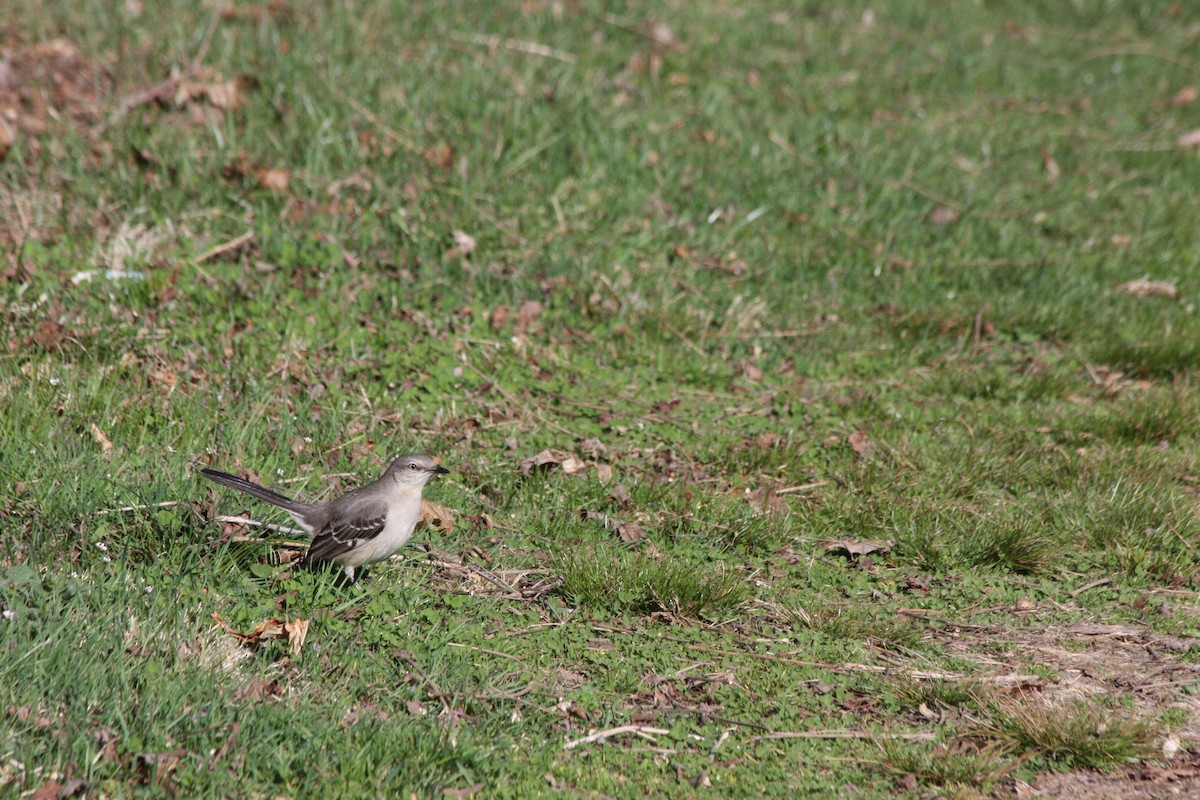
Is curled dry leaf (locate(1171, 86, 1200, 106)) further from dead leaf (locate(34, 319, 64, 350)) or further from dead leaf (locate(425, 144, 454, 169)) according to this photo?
dead leaf (locate(34, 319, 64, 350))

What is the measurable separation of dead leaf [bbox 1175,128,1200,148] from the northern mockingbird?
9.56 m

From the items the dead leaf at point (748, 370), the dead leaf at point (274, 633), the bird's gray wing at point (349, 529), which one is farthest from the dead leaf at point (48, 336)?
the dead leaf at point (748, 370)

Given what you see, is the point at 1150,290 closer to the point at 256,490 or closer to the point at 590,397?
the point at 590,397

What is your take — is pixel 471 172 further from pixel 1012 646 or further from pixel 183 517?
pixel 1012 646

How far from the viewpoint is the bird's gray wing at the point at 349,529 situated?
19.2ft

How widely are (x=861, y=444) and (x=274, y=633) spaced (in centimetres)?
411

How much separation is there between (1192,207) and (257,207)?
27.9ft

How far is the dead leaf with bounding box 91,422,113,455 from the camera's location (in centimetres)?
645

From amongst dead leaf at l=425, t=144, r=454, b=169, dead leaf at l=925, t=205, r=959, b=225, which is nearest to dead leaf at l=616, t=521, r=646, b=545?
dead leaf at l=425, t=144, r=454, b=169

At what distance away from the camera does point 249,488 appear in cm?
591

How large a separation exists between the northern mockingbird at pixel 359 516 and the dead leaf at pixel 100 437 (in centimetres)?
85

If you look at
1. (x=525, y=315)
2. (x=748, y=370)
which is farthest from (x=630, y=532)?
(x=525, y=315)

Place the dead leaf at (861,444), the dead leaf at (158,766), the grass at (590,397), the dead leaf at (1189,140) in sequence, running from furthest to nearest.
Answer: the dead leaf at (1189,140) → the dead leaf at (861,444) → the grass at (590,397) → the dead leaf at (158,766)

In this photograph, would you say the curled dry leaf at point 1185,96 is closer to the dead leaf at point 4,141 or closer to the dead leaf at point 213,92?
the dead leaf at point 213,92
